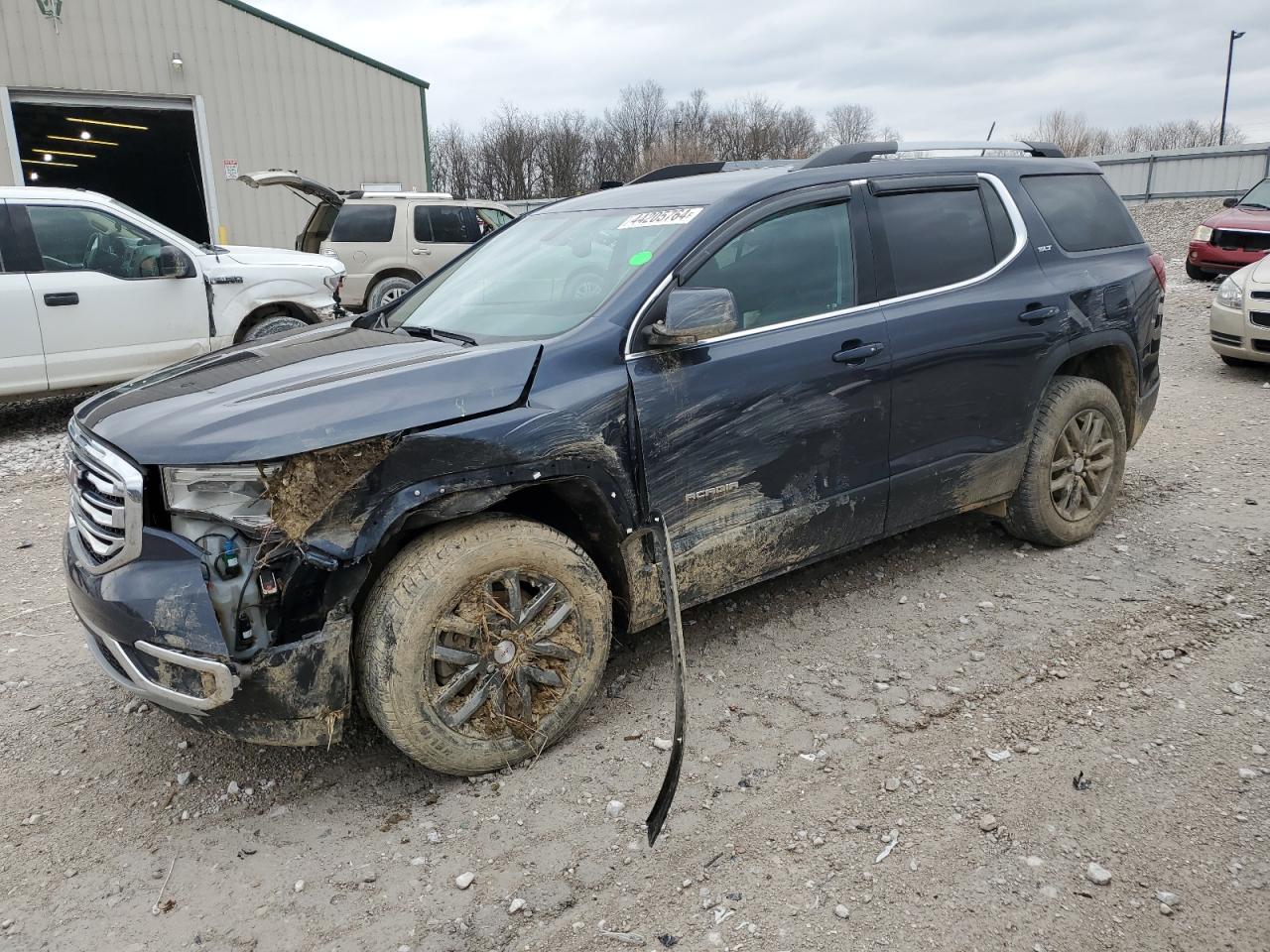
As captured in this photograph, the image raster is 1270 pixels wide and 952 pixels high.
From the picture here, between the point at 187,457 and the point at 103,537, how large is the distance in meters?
0.47

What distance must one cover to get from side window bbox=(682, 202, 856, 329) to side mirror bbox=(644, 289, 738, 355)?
232 millimetres

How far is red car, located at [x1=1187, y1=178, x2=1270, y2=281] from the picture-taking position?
12.8 m

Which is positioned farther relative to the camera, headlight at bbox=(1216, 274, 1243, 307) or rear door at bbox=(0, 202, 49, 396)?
headlight at bbox=(1216, 274, 1243, 307)

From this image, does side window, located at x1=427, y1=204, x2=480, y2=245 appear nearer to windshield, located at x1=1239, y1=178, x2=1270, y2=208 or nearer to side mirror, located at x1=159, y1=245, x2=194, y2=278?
side mirror, located at x1=159, y1=245, x2=194, y2=278

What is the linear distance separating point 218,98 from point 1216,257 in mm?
17102

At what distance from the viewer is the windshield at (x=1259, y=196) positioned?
536 inches

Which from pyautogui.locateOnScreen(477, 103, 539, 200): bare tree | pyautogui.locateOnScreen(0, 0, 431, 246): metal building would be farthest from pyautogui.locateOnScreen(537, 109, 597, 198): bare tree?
pyautogui.locateOnScreen(0, 0, 431, 246): metal building

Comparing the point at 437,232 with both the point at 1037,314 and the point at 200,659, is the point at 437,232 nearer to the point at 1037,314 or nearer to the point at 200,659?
the point at 1037,314

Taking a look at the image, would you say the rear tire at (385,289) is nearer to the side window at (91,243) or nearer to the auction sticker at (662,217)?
the side window at (91,243)

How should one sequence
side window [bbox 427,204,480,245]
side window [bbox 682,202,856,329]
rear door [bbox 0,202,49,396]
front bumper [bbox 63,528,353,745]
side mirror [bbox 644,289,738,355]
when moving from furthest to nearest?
side window [bbox 427,204,480,245] → rear door [bbox 0,202,49,396] → side window [bbox 682,202,856,329] → side mirror [bbox 644,289,738,355] → front bumper [bbox 63,528,353,745]

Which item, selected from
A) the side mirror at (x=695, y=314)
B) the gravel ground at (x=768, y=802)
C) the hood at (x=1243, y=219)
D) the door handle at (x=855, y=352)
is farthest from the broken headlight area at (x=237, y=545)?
the hood at (x=1243, y=219)

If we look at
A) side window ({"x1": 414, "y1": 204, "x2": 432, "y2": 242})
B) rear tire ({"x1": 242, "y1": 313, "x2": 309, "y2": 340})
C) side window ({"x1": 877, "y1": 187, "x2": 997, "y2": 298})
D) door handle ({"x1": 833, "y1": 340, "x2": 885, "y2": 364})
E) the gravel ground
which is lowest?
the gravel ground

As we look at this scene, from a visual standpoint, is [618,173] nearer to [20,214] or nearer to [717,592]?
[20,214]

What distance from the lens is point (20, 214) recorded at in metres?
7.28
